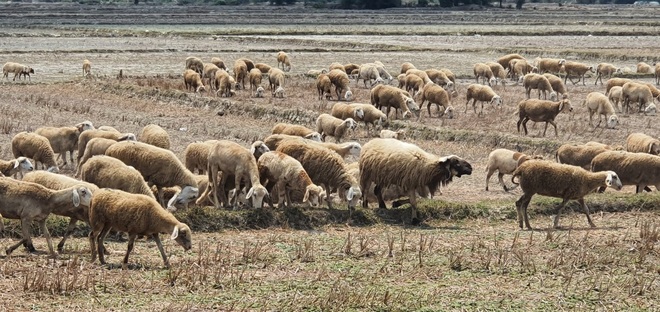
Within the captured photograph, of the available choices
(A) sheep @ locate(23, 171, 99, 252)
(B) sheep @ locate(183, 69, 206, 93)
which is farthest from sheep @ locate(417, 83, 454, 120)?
(A) sheep @ locate(23, 171, 99, 252)

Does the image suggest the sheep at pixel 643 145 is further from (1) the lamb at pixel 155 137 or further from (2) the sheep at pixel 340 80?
(2) the sheep at pixel 340 80

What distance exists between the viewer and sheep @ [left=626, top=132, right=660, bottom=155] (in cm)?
2200

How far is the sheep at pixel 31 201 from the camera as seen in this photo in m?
13.2

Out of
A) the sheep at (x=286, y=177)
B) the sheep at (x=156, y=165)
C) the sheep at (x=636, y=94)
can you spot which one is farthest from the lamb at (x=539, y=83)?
the sheep at (x=156, y=165)

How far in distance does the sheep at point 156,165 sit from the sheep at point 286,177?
137 cm

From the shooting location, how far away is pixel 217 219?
15648 millimetres

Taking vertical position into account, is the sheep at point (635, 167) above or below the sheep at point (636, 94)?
above

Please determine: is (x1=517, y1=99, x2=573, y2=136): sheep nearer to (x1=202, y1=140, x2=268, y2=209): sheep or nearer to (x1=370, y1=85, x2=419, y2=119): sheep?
(x1=370, y1=85, x2=419, y2=119): sheep

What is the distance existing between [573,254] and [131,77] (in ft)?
101

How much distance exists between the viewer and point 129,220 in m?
12.7

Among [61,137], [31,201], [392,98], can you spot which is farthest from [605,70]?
[31,201]

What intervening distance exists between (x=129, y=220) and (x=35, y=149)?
8.45 meters

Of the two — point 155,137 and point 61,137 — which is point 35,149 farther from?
point 155,137

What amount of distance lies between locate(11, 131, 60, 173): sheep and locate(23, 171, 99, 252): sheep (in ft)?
18.2
